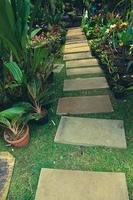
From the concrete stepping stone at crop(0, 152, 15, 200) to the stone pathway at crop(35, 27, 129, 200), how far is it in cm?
32

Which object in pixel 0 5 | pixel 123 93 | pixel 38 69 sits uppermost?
pixel 0 5

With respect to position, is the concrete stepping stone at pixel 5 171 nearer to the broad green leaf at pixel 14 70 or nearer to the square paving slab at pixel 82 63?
the broad green leaf at pixel 14 70

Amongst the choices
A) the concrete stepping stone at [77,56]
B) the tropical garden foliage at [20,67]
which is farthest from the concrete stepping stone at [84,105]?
the concrete stepping stone at [77,56]

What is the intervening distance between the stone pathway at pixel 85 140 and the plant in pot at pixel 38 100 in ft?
0.86

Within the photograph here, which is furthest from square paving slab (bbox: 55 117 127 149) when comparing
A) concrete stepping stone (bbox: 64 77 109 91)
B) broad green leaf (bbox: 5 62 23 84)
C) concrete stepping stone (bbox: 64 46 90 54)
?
concrete stepping stone (bbox: 64 46 90 54)

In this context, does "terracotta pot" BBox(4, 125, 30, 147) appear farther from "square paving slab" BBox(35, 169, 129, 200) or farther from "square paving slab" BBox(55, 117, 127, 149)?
"square paving slab" BBox(35, 169, 129, 200)

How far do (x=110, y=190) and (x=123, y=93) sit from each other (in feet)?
Answer: 6.08

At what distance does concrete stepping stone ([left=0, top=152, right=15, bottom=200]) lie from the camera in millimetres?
2344

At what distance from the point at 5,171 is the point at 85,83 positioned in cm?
246

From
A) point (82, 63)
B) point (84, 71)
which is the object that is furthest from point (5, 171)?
point (82, 63)

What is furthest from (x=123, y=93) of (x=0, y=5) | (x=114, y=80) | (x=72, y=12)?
(x=72, y=12)

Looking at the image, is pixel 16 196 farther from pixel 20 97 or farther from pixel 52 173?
pixel 20 97

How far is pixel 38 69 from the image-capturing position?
349cm

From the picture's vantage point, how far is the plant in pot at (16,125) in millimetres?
2750
